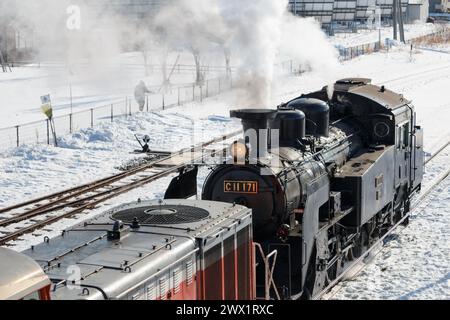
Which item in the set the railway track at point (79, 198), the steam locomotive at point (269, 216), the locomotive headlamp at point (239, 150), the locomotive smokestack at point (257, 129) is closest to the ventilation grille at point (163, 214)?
the steam locomotive at point (269, 216)

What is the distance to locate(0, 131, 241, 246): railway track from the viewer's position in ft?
54.6

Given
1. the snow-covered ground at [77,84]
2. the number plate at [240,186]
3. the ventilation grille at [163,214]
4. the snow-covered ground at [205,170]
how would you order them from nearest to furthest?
1. the ventilation grille at [163,214]
2. the number plate at [240,186]
3. the snow-covered ground at [205,170]
4. the snow-covered ground at [77,84]

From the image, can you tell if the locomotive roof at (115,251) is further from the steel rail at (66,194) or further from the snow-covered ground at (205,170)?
the steel rail at (66,194)

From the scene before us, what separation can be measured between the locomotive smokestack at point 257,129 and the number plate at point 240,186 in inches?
23.4

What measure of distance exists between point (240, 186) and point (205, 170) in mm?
11483

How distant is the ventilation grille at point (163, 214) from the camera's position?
8.91m

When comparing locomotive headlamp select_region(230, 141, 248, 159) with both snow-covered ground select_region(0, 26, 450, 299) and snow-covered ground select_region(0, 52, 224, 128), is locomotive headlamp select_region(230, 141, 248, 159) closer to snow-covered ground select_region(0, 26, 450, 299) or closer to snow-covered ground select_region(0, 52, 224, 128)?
snow-covered ground select_region(0, 26, 450, 299)

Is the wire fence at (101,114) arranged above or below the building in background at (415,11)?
below

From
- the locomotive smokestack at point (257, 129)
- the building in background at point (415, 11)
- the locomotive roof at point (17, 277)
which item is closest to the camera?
the locomotive roof at point (17, 277)

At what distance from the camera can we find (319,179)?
40.8ft

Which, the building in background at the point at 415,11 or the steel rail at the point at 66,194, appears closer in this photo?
the steel rail at the point at 66,194

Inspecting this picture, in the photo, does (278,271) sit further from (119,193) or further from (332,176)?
(119,193)
